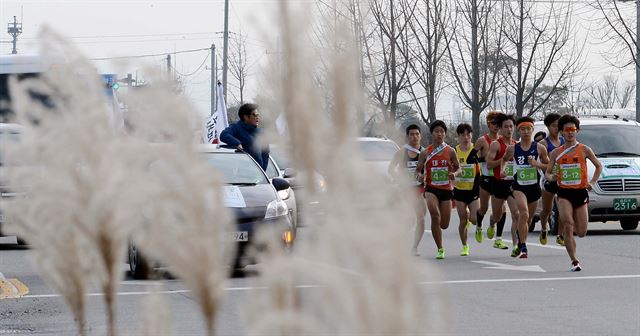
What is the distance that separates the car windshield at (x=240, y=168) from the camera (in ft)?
47.2

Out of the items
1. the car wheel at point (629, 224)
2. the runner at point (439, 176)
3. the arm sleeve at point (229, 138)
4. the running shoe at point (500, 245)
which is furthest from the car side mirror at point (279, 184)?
the car wheel at point (629, 224)

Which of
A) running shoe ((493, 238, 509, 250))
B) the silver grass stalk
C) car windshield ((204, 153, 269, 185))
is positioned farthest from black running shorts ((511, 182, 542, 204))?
the silver grass stalk

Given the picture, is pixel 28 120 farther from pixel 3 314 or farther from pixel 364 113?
pixel 3 314

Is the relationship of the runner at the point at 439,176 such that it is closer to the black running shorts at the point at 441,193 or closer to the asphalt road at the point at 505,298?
the black running shorts at the point at 441,193

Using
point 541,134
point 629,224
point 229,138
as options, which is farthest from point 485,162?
point 629,224

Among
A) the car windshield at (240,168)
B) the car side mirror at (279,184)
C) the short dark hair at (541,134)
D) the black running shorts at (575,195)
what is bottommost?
the black running shorts at (575,195)

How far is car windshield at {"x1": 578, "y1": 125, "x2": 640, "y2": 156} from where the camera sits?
2064cm

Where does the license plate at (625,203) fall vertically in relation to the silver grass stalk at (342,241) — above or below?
below

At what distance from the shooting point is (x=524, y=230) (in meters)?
15.8

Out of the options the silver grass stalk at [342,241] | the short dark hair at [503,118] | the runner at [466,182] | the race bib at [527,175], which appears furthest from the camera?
the runner at [466,182]

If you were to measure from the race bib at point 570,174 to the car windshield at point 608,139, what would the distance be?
232 inches

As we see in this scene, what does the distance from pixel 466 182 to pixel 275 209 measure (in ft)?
13.9

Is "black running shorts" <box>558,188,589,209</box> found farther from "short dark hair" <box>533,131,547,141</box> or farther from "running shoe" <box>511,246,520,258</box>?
"short dark hair" <box>533,131,547,141</box>

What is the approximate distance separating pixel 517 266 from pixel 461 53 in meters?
21.3
